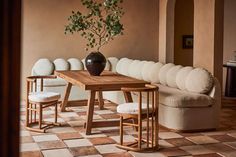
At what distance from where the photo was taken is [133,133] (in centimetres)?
451

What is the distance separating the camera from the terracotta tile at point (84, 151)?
3625 millimetres

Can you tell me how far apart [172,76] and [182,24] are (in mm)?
3260

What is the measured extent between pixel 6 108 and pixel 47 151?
2.92 meters

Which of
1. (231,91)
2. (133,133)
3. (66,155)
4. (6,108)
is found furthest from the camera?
(231,91)

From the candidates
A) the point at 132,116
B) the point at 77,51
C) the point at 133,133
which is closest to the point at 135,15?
the point at 77,51

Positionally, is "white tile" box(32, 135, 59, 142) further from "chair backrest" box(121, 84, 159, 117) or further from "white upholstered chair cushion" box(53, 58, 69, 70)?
"white upholstered chair cushion" box(53, 58, 69, 70)

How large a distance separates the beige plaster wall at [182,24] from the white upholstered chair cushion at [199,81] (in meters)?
3.52

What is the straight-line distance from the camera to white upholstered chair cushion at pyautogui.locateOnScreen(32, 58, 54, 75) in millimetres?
6691

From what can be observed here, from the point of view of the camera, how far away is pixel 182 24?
326 inches

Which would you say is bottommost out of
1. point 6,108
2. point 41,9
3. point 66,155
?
point 66,155

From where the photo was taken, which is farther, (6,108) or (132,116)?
(132,116)

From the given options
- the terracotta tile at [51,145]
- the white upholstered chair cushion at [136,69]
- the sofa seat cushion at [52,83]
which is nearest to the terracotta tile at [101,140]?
the terracotta tile at [51,145]

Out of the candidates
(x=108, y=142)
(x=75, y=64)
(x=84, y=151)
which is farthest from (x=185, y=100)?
(x=75, y=64)

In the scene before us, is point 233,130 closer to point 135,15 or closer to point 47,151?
point 47,151
